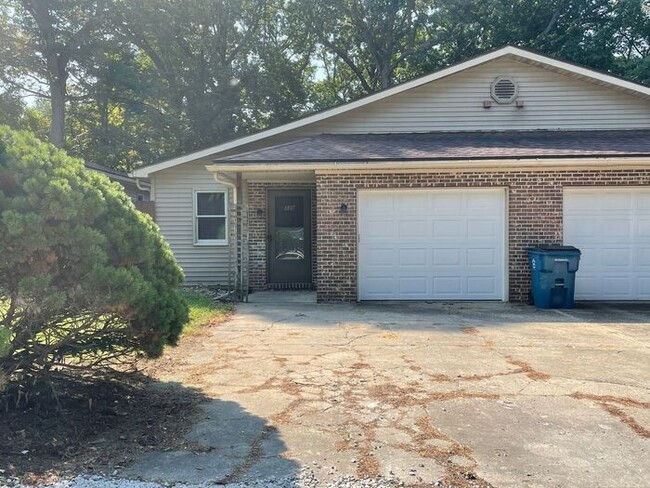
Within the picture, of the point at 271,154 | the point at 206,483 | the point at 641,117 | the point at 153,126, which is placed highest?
the point at 153,126

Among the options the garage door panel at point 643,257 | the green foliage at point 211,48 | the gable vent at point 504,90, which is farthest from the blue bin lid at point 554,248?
the green foliage at point 211,48

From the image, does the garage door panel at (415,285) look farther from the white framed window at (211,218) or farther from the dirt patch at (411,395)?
the dirt patch at (411,395)

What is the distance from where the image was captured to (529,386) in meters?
5.21

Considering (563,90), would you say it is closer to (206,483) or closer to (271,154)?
(271,154)

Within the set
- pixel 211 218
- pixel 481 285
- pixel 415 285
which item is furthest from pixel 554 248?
pixel 211 218

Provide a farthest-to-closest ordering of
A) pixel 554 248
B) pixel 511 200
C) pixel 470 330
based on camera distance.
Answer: pixel 511 200
pixel 554 248
pixel 470 330

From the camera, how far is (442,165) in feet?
34.2

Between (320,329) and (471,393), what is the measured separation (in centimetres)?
337

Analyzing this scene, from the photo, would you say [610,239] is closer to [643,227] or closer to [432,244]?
[643,227]

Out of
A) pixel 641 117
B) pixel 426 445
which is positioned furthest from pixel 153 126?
pixel 426 445

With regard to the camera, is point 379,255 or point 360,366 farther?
point 379,255

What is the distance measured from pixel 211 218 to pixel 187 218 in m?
0.61

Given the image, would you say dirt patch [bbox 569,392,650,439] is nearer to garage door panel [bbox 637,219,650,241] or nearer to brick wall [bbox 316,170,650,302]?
brick wall [bbox 316,170,650,302]

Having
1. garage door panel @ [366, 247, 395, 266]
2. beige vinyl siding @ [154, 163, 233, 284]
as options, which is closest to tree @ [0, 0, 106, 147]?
beige vinyl siding @ [154, 163, 233, 284]
